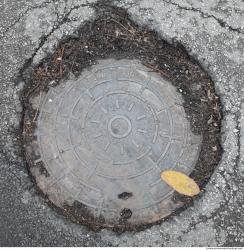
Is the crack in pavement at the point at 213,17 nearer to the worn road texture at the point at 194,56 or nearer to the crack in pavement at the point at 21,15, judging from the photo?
the worn road texture at the point at 194,56

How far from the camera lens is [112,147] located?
3.11 metres

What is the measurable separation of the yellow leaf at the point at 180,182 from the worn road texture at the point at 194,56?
0.09 m

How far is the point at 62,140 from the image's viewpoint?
315cm

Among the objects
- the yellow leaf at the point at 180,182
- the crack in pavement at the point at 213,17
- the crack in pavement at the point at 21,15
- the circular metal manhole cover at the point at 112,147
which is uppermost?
the crack in pavement at the point at 21,15

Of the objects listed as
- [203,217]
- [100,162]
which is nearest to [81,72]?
[100,162]

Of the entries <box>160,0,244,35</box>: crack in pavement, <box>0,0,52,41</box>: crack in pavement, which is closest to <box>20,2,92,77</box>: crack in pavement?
<box>0,0,52,41</box>: crack in pavement

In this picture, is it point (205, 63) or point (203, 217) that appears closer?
point (203, 217)

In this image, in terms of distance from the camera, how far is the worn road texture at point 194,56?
120 inches

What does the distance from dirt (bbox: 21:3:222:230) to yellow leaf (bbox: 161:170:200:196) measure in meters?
0.06

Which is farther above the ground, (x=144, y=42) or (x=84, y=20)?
(x=84, y=20)

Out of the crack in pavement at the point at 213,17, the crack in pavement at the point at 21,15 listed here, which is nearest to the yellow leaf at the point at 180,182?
the crack in pavement at the point at 213,17

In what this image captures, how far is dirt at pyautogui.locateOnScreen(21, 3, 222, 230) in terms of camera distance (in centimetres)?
318

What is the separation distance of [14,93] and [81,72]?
20.8 inches

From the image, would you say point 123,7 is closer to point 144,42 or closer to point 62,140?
point 144,42
